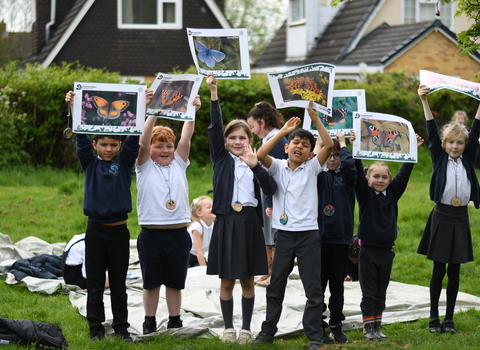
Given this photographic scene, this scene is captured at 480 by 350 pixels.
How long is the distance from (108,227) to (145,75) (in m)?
15.8

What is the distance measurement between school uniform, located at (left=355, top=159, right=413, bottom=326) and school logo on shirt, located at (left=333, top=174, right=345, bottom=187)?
0.54 ft

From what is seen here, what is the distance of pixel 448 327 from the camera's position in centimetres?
596

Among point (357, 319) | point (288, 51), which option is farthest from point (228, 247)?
point (288, 51)

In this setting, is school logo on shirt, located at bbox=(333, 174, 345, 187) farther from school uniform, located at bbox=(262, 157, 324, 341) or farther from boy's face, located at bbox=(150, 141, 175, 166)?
boy's face, located at bbox=(150, 141, 175, 166)

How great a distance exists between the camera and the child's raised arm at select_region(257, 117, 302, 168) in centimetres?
534

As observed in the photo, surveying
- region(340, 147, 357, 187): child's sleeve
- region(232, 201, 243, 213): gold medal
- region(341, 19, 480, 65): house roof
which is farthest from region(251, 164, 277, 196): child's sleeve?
region(341, 19, 480, 65): house roof

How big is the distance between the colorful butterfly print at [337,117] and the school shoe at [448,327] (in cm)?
204

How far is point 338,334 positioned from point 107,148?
8.19 ft

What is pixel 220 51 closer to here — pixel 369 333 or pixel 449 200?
pixel 449 200

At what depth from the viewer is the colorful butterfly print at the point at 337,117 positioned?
5762 mm

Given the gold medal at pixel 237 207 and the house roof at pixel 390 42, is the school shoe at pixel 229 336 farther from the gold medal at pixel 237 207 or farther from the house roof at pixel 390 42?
the house roof at pixel 390 42

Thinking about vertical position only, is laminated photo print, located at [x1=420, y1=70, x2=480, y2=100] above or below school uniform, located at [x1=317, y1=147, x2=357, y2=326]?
above

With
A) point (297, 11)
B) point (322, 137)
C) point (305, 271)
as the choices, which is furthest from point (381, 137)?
point (297, 11)

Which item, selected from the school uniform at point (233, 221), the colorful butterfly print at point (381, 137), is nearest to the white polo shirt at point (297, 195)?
the school uniform at point (233, 221)
